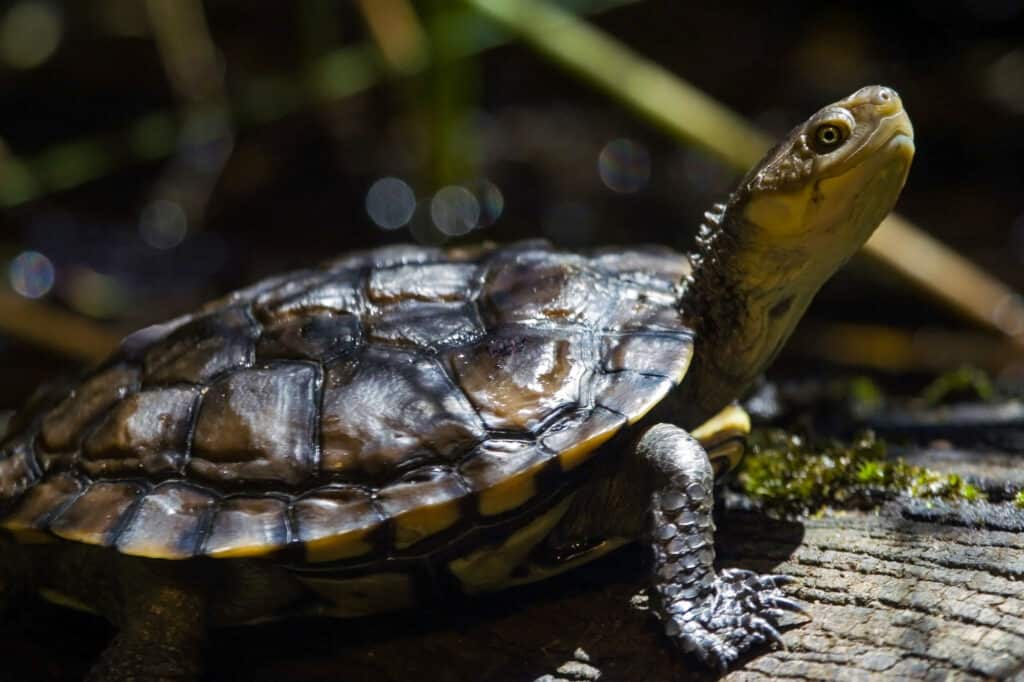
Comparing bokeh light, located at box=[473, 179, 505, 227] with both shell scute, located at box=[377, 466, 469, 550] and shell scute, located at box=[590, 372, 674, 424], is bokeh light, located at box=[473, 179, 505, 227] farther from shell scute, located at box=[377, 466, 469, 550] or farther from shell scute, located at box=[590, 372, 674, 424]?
shell scute, located at box=[377, 466, 469, 550]

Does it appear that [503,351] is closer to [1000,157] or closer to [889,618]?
[889,618]

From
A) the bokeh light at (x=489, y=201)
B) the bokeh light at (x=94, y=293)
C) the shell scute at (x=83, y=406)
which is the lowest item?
the shell scute at (x=83, y=406)

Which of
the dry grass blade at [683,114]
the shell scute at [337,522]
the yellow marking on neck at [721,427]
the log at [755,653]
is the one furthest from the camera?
the dry grass blade at [683,114]

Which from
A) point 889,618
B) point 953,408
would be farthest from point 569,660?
point 953,408

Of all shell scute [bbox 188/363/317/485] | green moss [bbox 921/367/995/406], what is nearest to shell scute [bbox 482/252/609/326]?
shell scute [bbox 188/363/317/485]

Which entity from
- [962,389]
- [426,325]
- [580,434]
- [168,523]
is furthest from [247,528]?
[962,389]

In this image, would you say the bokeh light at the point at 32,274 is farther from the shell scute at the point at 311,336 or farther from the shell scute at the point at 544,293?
the shell scute at the point at 544,293

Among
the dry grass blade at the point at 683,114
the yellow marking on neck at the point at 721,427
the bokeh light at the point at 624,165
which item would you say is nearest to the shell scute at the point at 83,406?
the yellow marking on neck at the point at 721,427
